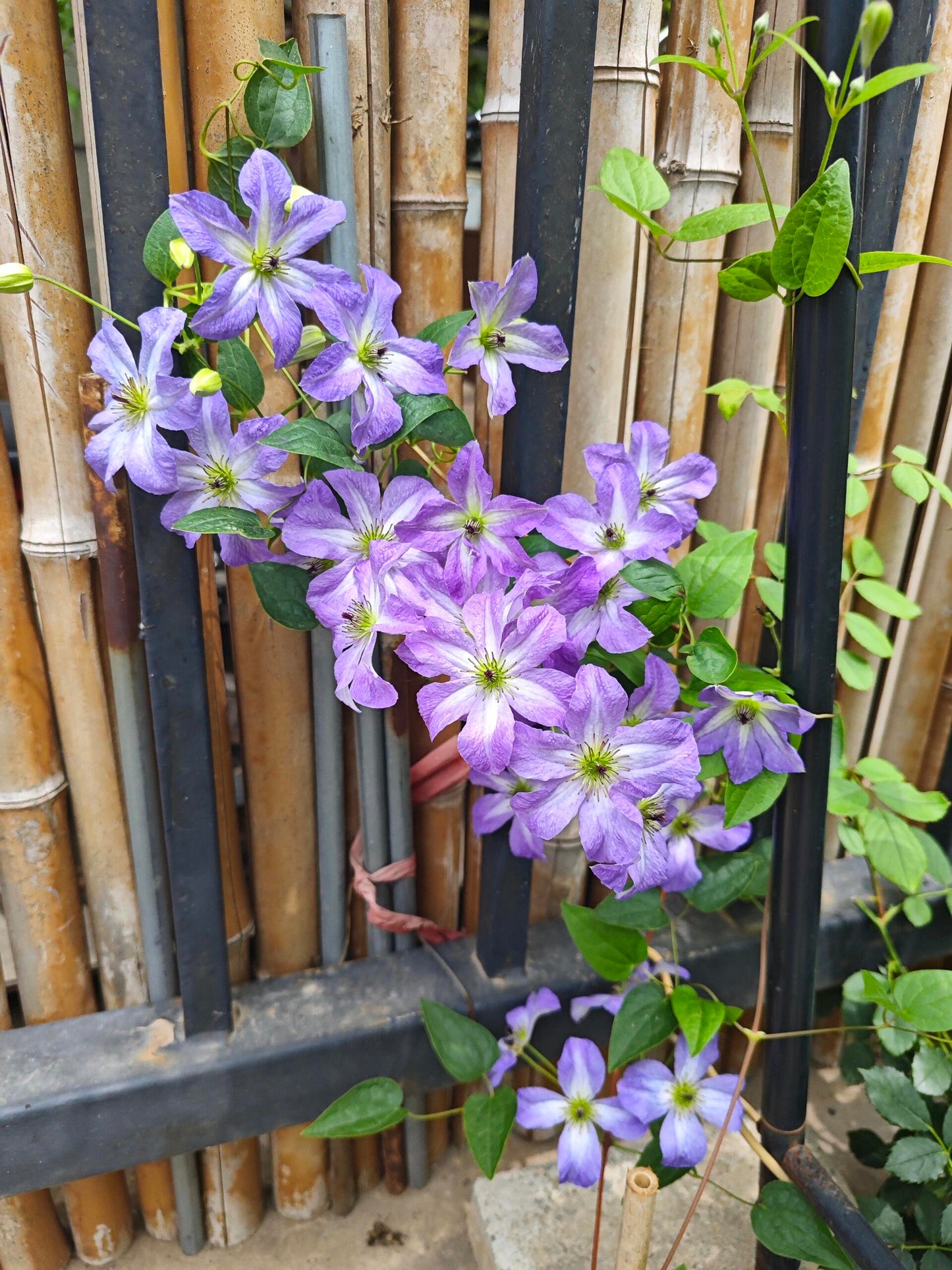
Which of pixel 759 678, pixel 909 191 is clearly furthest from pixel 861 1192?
pixel 909 191

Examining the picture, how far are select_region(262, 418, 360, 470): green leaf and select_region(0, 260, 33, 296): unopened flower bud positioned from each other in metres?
0.20

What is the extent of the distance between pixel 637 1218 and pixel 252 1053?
18.0 inches

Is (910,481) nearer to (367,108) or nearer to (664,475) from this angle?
(664,475)

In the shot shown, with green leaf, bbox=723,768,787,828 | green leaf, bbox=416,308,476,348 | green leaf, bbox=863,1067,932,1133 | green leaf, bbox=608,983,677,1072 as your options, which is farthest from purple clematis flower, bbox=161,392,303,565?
green leaf, bbox=863,1067,932,1133

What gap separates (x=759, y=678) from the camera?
0.72 m

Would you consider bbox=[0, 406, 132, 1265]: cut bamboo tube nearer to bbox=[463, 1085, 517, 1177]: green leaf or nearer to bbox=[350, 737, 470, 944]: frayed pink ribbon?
bbox=[350, 737, 470, 944]: frayed pink ribbon

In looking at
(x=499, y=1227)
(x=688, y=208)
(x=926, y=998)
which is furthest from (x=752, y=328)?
(x=499, y=1227)

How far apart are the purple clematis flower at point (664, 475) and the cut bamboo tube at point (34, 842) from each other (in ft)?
1.95

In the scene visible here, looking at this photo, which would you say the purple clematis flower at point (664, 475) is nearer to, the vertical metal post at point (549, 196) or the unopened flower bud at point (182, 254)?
the vertical metal post at point (549, 196)

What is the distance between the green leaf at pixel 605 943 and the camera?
3.01ft

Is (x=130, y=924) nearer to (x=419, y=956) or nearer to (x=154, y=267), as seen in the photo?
(x=419, y=956)

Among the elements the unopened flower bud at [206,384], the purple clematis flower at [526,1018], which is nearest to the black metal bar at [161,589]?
the unopened flower bud at [206,384]

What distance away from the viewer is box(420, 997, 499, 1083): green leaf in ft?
2.98

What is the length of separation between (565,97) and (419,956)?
942 millimetres
